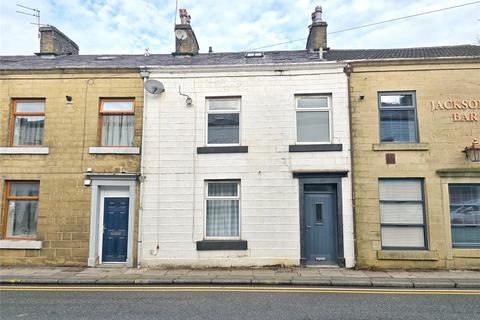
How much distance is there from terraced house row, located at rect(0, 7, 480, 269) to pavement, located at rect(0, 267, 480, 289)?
59 centimetres

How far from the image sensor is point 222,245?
424 inches

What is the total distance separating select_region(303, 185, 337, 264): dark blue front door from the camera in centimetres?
1077

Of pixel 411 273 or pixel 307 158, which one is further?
pixel 307 158

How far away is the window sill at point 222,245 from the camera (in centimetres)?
1073

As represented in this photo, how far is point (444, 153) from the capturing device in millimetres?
10656

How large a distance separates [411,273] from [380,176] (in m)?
3.03

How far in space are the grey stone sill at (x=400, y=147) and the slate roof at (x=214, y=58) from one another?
3.52 m

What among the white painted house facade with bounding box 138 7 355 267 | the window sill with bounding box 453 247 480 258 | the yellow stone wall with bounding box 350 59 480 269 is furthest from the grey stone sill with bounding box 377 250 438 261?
the white painted house facade with bounding box 138 7 355 267

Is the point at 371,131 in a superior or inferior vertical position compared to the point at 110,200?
superior

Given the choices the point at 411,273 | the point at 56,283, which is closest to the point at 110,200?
the point at 56,283

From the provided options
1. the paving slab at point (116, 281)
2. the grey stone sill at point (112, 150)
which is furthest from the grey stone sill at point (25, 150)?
the paving slab at point (116, 281)

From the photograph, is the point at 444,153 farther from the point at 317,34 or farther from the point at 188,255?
the point at 188,255

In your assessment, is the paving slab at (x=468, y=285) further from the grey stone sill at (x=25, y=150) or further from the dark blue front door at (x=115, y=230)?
the grey stone sill at (x=25, y=150)

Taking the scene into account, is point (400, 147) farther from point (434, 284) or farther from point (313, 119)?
point (434, 284)
